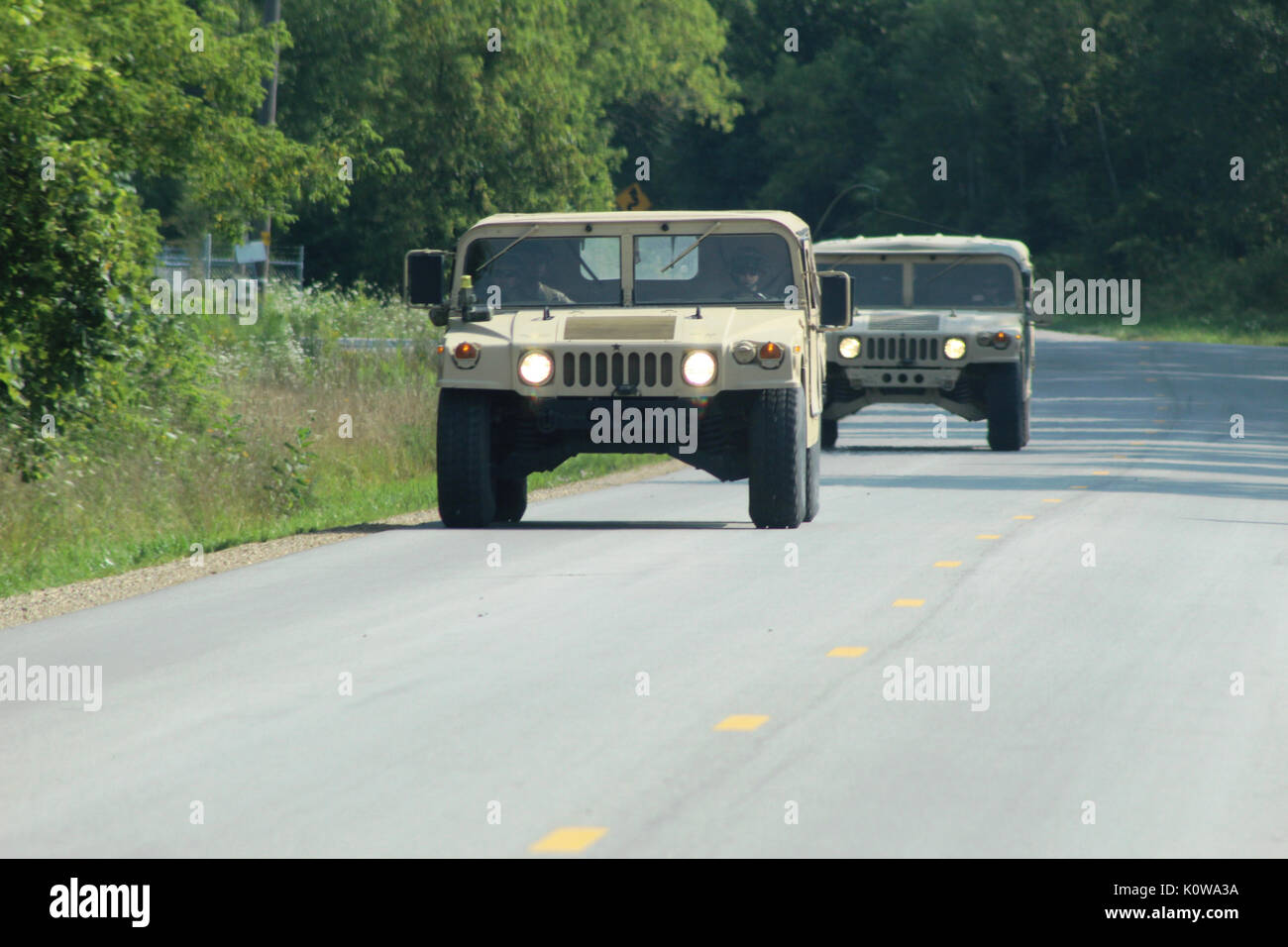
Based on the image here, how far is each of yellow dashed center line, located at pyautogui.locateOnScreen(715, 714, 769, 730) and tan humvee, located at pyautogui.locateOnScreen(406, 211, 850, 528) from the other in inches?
228

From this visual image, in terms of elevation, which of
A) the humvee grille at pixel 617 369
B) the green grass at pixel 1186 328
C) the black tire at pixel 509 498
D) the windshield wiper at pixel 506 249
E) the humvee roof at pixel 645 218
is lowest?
the green grass at pixel 1186 328

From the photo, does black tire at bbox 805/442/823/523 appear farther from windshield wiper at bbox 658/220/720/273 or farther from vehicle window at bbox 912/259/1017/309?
vehicle window at bbox 912/259/1017/309

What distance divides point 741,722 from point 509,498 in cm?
775

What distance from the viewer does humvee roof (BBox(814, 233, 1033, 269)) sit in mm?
22312

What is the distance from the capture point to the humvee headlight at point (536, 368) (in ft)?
44.9

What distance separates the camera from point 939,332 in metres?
21.3

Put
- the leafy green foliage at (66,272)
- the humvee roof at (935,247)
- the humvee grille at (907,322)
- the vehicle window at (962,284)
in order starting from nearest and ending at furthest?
the leafy green foliage at (66,272) → the humvee grille at (907,322) → the vehicle window at (962,284) → the humvee roof at (935,247)

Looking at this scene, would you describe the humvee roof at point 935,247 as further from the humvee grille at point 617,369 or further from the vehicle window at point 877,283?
the humvee grille at point 617,369

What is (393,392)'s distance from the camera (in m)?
22.7

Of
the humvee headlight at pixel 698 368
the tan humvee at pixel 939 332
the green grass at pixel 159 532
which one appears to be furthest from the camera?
the tan humvee at pixel 939 332

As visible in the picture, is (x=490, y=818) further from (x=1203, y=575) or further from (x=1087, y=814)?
(x=1203, y=575)

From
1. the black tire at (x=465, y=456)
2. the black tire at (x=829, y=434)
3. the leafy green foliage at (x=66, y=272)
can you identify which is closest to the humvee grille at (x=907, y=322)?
the black tire at (x=829, y=434)

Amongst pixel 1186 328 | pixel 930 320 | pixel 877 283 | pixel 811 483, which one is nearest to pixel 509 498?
pixel 811 483

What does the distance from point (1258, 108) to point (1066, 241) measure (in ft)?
49.6
